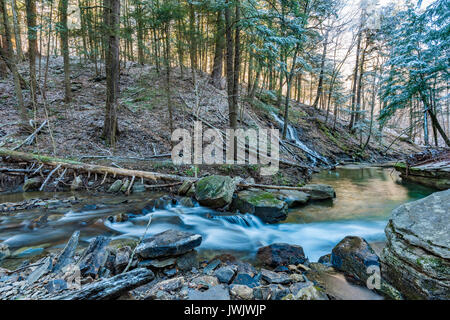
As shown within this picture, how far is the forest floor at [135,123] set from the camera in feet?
25.2

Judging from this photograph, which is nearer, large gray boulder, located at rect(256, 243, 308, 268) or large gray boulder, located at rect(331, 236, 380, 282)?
large gray boulder, located at rect(331, 236, 380, 282)

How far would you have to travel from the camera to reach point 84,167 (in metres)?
6.41

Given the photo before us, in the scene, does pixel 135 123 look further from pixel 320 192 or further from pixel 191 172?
pixel 320 192

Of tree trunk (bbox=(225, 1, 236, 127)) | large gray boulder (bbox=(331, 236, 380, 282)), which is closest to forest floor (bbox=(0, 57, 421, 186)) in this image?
tree trunk (bbox=(225, 1, 236, 127))

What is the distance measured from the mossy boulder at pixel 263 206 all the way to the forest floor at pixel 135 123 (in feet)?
6.11

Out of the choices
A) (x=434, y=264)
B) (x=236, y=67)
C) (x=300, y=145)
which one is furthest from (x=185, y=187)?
(x=300, y=145)

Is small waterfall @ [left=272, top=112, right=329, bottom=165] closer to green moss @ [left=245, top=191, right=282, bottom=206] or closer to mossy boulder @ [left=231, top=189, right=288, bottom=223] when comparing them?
green moss @ [left=245, top=191, right=282, bottom=206]

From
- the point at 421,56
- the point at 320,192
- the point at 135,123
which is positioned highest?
the point at 421,56

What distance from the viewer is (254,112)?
15141 millimetres

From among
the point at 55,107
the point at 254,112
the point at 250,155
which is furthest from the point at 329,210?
the point at 55,107

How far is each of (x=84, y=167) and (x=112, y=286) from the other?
534 centimetres

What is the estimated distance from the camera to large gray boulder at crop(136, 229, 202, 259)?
298cm

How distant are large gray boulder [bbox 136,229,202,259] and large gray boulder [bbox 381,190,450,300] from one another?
2.75 meters
